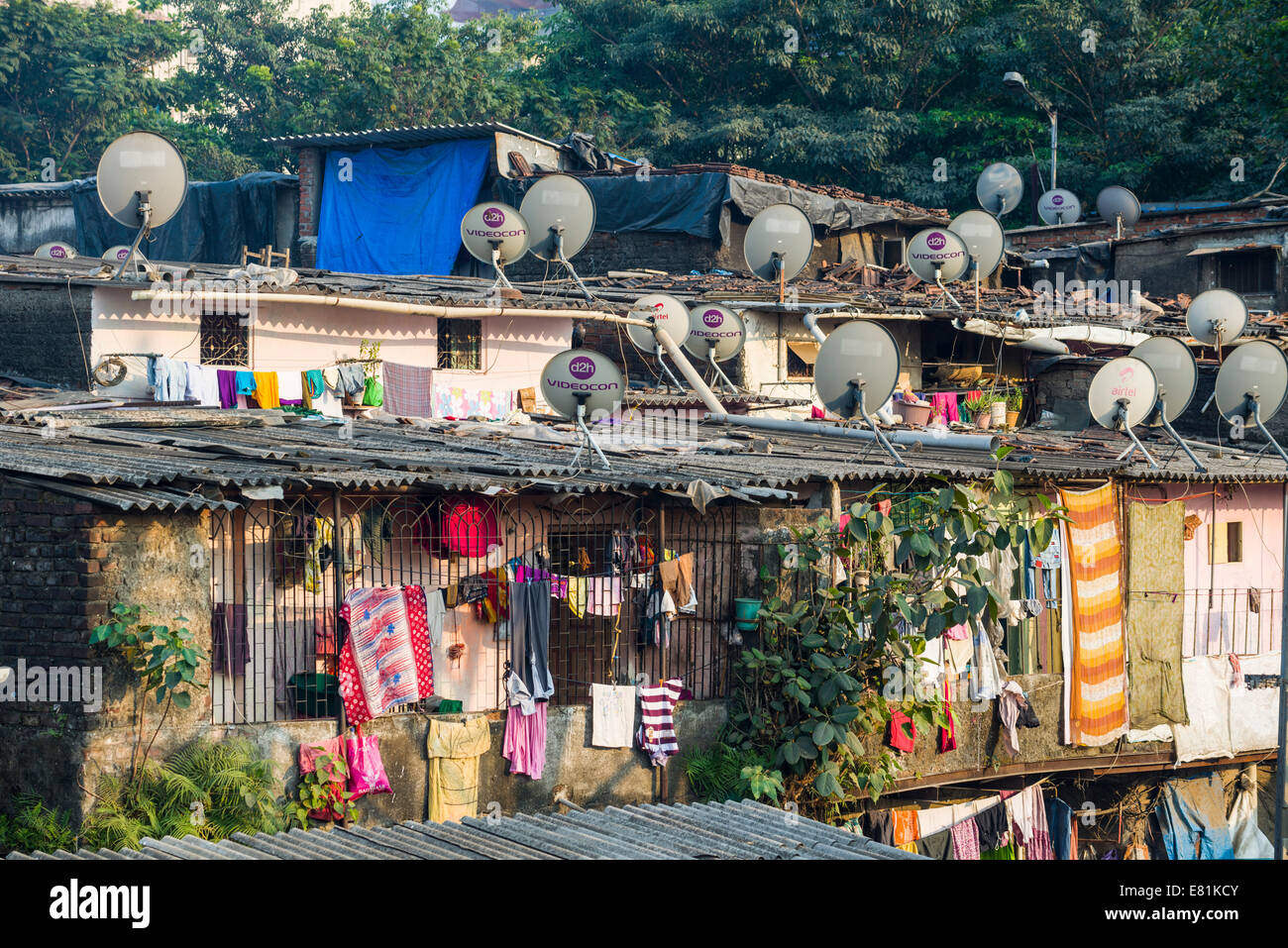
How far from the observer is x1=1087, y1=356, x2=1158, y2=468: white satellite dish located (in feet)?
41.3

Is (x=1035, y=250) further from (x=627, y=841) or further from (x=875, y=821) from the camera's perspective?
(x=627, y=841)

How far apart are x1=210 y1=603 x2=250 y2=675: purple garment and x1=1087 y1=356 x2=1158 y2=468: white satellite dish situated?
7963mm

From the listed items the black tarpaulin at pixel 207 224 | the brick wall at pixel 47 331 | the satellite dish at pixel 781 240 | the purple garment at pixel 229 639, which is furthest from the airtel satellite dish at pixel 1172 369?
the black tarpaulin at pixel 207 224

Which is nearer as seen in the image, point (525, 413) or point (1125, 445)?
point (1125, 445)

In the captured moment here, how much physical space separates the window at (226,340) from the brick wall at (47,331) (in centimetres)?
128

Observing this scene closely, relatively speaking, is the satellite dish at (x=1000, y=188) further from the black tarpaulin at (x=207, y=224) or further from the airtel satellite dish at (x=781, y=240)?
the black tarpaulin at (x=207, y=224)

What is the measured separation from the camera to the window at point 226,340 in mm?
14750

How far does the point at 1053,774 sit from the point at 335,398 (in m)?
8.63

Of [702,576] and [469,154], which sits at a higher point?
[469,154]

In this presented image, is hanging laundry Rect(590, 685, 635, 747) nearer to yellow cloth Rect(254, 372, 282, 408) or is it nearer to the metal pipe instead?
the metal pipe

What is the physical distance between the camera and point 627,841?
5.41m

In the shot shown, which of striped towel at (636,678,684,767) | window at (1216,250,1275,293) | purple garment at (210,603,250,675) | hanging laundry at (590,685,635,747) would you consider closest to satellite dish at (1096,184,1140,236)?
window at (1216,250,1275,293)
